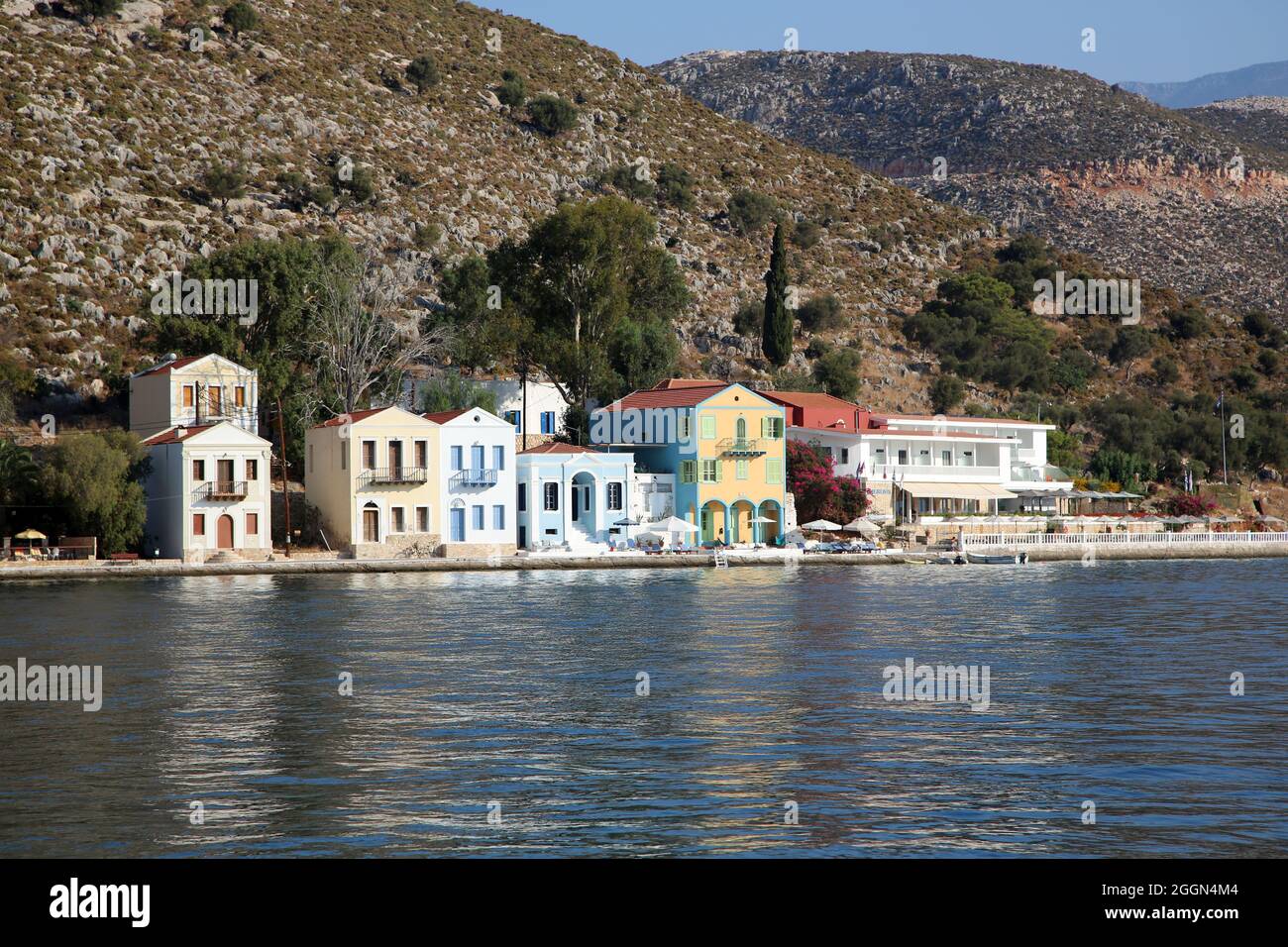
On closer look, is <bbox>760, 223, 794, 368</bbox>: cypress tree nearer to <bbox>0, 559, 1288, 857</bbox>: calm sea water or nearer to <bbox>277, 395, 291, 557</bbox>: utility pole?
<bbox>277, 395, 291, 557</bbox>: utility pole

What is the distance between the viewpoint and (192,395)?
66.1 meters

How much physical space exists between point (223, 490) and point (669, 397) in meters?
22.8

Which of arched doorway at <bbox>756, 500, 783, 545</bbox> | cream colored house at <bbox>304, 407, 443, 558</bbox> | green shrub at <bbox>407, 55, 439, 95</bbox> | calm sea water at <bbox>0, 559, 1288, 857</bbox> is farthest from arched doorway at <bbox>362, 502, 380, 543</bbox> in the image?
green shrub at <bbox>407, 55, 439, 95</bbox>

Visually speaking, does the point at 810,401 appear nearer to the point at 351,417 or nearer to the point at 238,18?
the point at 351,417

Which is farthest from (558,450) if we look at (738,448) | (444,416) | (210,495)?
(210,495)

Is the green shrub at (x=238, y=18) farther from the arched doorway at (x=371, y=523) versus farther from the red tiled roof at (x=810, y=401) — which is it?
the arched doorway at (x=371, y=523)

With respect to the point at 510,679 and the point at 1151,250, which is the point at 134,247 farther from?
the point at 1151,250

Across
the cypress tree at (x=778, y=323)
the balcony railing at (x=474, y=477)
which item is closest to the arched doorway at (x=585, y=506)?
the balcony railing at (x=474, y=477)

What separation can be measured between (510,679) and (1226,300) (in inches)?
4740

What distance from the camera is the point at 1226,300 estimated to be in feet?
441

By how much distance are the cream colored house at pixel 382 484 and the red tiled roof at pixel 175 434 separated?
207 inches

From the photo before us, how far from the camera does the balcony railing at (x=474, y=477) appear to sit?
64.4 m

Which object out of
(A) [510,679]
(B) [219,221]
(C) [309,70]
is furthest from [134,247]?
(A) [510,679]

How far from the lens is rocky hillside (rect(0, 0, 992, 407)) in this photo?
279 ft
